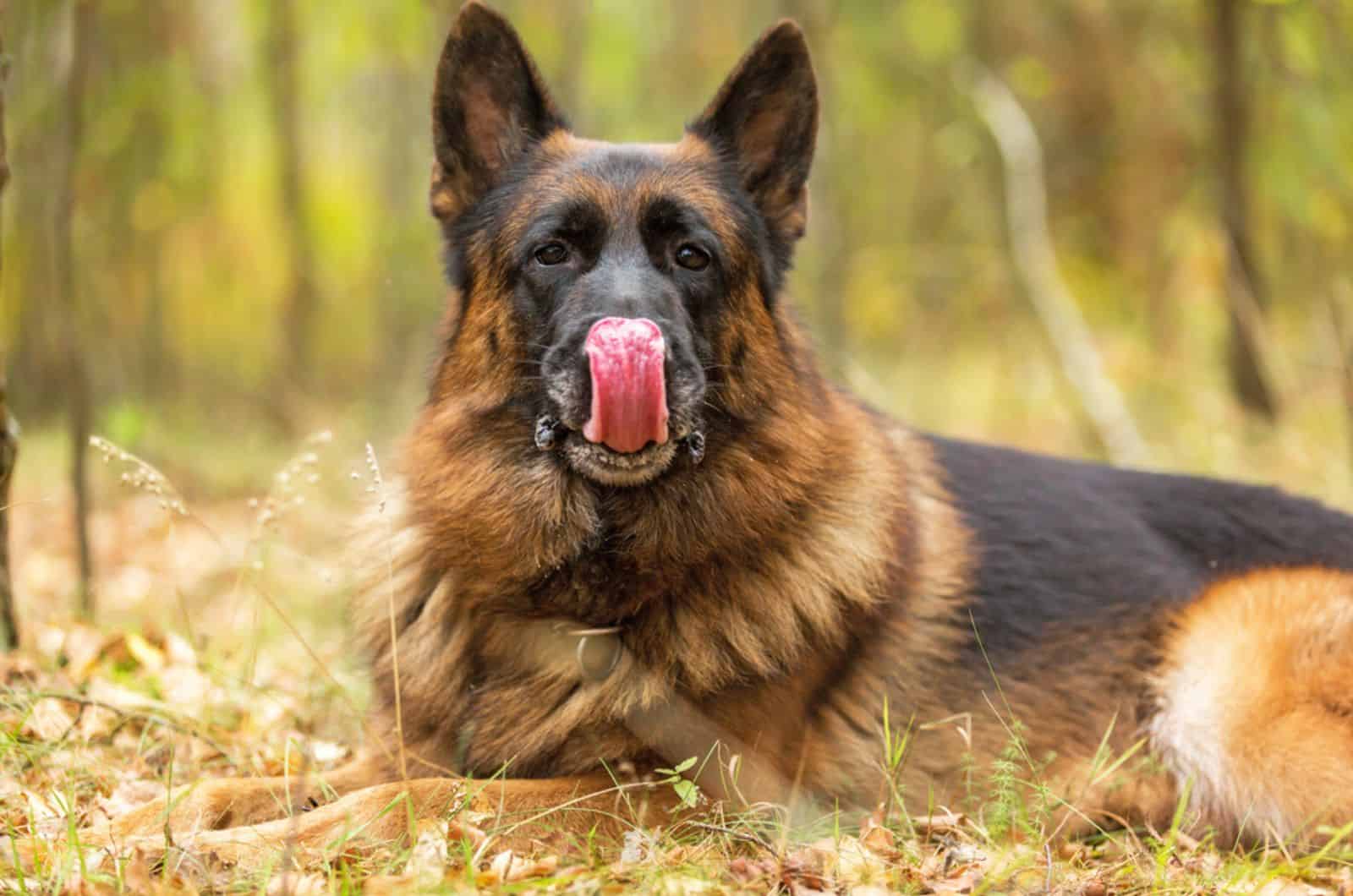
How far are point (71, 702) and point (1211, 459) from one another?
23.4 ft

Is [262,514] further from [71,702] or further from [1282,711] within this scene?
[1282,711]

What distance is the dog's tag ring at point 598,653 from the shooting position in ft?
10.4

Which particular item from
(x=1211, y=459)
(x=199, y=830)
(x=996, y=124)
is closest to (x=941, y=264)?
(x=996, y=124)

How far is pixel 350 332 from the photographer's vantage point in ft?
69.0

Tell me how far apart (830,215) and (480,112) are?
5393 millimetres

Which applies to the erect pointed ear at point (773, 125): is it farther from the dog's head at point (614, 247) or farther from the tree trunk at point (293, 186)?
the tree trunk at point (293, 186)

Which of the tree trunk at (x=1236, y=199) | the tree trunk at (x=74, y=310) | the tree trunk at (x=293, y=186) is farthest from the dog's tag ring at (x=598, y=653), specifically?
the tree trunk at (x=293, y=186)

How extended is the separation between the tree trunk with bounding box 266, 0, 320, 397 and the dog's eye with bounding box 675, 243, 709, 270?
1011 centimetres

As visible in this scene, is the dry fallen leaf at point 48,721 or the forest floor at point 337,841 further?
the dry fallen leaf at point 48,721

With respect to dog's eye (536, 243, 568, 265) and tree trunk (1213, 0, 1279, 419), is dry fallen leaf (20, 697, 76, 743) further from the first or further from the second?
tree trunk (1213, 0, 1279, 419)

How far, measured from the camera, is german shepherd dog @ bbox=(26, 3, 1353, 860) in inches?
124

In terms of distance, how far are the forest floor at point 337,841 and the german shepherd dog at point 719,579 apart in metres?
0.17

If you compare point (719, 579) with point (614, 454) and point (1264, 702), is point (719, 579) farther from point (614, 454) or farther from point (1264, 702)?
point (1264, 702)

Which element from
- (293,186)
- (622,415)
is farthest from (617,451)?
(293,186)
